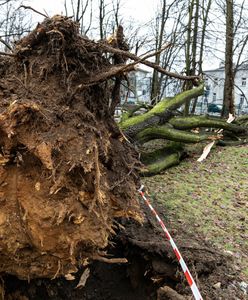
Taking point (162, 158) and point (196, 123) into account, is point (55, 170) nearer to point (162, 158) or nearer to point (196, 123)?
point (162, 158)

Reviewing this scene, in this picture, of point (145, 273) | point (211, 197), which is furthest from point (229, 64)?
point (145, 273)

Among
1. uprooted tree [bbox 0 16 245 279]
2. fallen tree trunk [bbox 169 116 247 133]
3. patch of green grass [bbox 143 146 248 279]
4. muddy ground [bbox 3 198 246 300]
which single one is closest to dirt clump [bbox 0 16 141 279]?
uprooted tree [bbox 0 16 245 279]

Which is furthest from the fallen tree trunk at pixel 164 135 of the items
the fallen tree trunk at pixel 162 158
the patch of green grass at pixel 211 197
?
the patch of green grass at pixel 211 197

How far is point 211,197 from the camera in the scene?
18.5ft

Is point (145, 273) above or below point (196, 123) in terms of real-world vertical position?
below

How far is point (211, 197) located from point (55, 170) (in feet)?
11.8

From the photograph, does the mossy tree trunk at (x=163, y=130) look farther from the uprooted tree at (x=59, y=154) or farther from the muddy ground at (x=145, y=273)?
the uprooted tree at (x=59, y=154)

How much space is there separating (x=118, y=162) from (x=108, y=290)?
1.76 metres

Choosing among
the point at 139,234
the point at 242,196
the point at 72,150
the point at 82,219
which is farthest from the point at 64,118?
the point at 242,196

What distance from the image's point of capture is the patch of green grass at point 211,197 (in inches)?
172

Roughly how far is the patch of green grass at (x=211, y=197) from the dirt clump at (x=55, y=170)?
61.4 inches

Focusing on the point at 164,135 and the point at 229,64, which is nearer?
the point at 164,135

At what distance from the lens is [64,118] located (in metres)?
2.99

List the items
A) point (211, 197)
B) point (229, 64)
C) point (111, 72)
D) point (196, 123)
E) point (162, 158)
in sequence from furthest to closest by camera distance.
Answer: point (229, 64) → point (196, 123) → point (162, 158) → point (211, 197) → point (111, 72)
